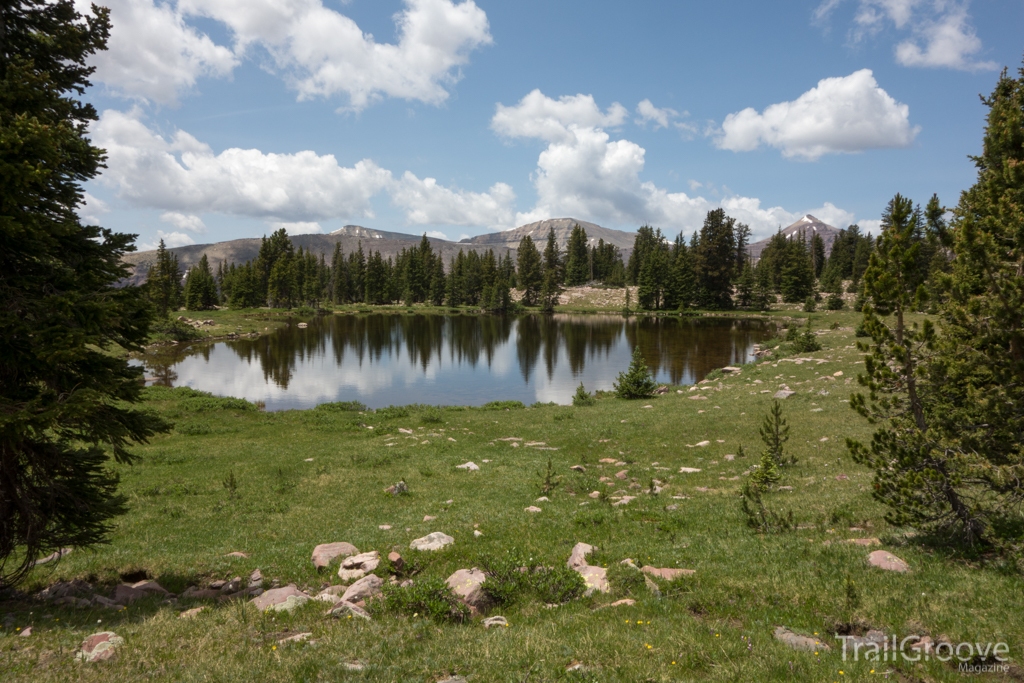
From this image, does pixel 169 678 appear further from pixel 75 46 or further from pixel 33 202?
pixel 75 46

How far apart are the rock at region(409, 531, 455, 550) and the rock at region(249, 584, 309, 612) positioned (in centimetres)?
279

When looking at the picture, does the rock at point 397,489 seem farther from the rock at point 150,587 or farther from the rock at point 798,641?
the rock at point 798,641

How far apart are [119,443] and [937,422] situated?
1475 centimetres

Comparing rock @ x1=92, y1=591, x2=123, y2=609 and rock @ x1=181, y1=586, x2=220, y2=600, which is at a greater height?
rock @ x1=92, y1=591, x2=123, y2=609

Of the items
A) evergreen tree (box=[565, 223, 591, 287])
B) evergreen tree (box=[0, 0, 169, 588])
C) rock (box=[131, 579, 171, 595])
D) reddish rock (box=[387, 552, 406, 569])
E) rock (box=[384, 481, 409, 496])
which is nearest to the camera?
evergreen tree (box=[0, 0, 169, 588])

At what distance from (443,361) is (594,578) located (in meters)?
52.4

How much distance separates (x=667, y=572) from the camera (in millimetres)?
9234

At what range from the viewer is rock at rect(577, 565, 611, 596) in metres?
8.85

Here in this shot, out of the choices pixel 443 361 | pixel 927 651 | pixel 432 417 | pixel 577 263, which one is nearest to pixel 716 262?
pixel 577 263

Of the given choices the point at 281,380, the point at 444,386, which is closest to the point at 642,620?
the point at 444,386

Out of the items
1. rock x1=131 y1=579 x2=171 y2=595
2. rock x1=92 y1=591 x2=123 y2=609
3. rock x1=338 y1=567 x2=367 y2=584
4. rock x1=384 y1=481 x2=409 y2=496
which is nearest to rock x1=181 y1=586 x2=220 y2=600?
rock x1=131 y1=579 x2=171 y2=595

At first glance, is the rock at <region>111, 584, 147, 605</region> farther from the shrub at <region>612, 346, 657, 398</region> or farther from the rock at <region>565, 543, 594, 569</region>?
the shrub at <region>612, 346, 657, 398</region>

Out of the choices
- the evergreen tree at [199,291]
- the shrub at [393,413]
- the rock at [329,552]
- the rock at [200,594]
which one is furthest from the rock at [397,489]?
the evergreen tree at [199,291]

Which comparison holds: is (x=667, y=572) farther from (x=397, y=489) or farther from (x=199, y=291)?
(x=199, y=291)
